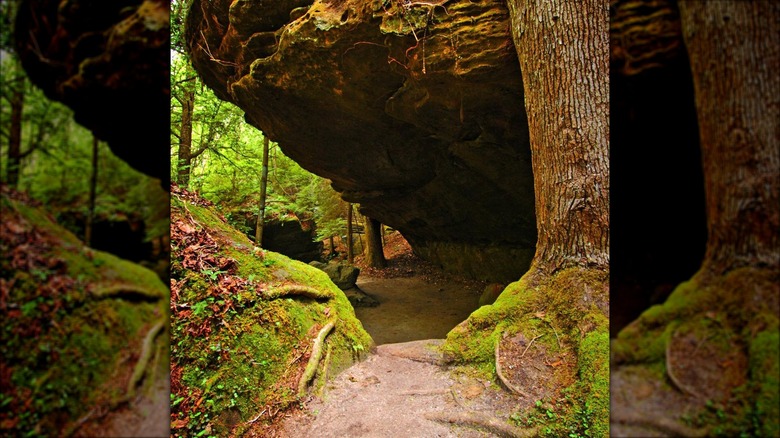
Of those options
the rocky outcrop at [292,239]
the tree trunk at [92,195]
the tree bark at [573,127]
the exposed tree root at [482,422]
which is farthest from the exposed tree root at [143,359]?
the rocky outcrop at [292,239]

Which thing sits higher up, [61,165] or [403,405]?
[61,165]

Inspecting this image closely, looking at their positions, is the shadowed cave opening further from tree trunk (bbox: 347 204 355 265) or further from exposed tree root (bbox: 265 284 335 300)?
tree trunk (bbox: 347 204 355 265)

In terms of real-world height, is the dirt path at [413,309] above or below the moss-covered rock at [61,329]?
below

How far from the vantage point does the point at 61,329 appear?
870 mm

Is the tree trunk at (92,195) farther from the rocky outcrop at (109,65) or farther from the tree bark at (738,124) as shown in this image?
the tree bark at (738,124)

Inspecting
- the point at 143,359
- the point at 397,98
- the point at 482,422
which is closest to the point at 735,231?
the point at 143,359

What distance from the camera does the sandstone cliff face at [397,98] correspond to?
426 cm

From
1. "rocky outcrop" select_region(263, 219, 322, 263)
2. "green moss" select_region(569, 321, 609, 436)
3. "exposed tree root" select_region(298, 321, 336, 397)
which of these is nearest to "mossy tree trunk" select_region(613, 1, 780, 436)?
"green moss" select_region(569, 321, 609, 436)

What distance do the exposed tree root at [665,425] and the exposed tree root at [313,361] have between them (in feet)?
9.36

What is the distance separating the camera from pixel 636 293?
0.99 meters

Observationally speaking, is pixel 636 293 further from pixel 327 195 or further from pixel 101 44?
pixel 327 195

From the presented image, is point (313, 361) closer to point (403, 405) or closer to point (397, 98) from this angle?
point (403, 405)

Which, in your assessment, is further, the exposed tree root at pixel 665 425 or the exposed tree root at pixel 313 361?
the exposed tree root at pixel 313 361

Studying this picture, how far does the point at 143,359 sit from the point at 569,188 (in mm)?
3101
